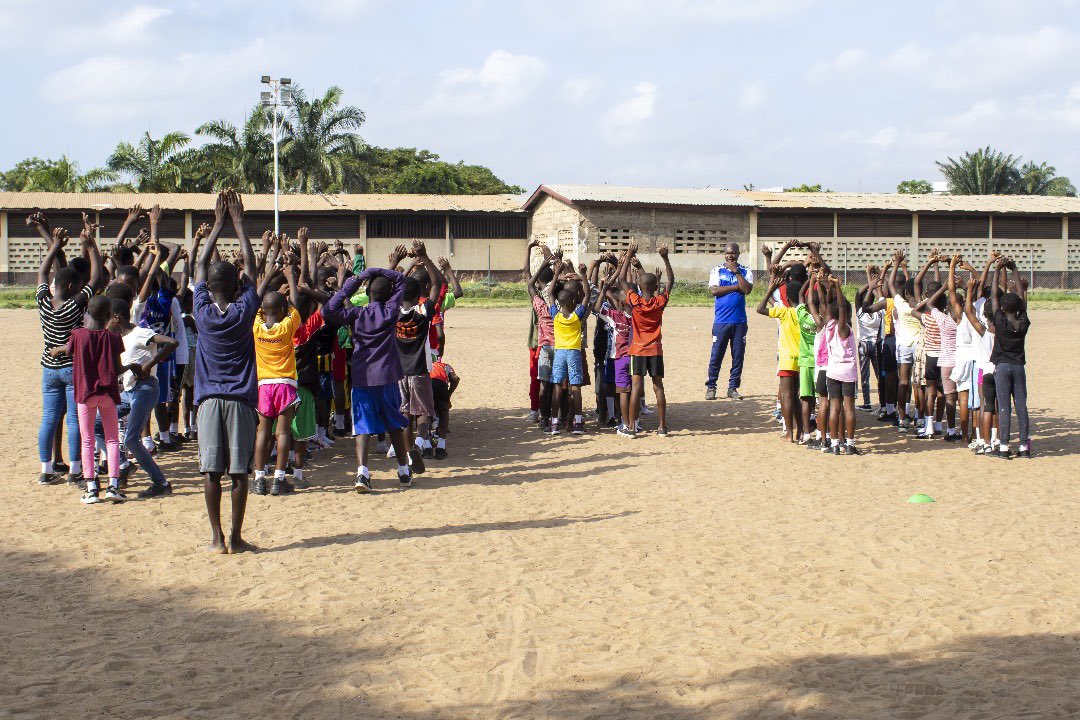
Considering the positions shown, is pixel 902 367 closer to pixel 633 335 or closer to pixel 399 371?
pixel 633 335

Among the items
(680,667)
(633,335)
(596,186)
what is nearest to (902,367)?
(633,335)

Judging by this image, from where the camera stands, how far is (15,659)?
494cm

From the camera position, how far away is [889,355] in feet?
38.3

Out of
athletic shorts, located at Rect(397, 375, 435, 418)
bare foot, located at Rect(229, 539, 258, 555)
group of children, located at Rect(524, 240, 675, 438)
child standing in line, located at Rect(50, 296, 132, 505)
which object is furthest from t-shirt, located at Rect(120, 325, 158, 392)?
group of children, located at Rect(524, 240, 675, 438)

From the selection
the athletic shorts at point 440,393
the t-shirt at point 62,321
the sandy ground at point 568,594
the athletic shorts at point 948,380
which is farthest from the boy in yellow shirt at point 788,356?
the t-shirt at point 62,321

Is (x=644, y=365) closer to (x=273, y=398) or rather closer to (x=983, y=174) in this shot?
(x=273, y=398)

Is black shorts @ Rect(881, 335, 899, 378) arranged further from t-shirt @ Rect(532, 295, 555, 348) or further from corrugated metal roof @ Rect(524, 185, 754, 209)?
corrugated metal roof @ Rect(524, 185, 754, 209)

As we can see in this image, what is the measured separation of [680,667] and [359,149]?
4389 centimetres

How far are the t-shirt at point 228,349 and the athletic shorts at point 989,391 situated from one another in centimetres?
676

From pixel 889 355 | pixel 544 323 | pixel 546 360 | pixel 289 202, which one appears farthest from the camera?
pixel 289 202

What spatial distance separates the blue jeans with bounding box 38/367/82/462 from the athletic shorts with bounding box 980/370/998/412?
25.7 ft

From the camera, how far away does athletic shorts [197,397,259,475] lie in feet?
21.3

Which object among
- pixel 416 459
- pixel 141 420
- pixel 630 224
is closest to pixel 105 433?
pixel 141 420

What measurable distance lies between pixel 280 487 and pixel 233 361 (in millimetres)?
1936
